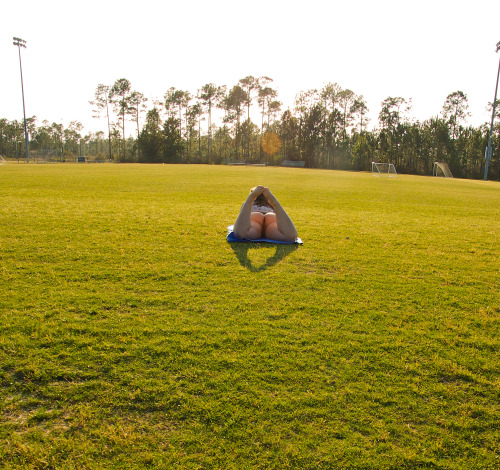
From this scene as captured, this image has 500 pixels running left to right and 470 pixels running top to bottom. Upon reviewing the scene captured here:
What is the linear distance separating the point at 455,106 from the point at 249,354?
3183 inches

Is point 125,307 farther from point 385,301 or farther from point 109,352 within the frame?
point 385,301

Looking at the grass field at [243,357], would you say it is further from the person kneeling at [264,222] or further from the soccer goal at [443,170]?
the soccer goal at [443,170]

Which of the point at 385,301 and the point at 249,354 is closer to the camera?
the point at 249,354

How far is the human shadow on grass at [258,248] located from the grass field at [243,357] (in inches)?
2.1

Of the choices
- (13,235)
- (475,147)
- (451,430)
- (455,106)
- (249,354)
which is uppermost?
(455,106)

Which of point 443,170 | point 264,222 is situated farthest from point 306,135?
point 264,222

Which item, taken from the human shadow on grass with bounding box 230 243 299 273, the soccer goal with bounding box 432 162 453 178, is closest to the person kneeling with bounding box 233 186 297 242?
the human shadow on grass with bounding box 230 243 299 273

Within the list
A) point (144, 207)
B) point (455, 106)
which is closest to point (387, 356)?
point (144, 207)

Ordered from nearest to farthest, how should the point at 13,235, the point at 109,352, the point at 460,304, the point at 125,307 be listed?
the point at 109,352
the point at 125,307
the point at 460,304
the point at 13,235

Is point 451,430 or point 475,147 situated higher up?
point 475,147

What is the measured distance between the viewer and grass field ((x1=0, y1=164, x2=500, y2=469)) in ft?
6.32

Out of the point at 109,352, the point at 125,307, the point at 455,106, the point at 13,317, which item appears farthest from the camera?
the point at 455,106

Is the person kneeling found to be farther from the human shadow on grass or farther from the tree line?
the tree line

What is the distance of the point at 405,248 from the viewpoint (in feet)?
18.9
